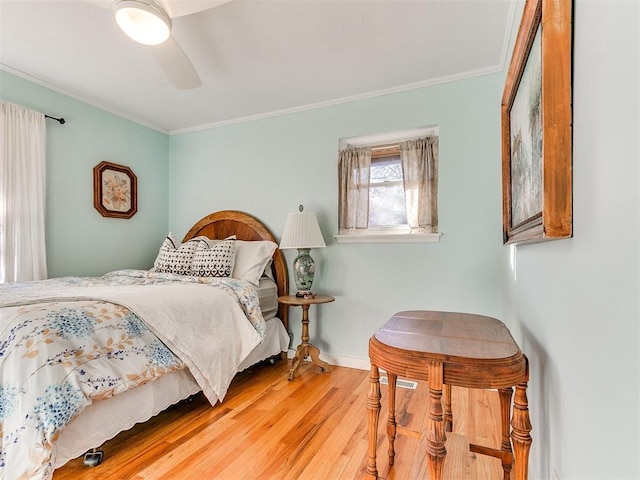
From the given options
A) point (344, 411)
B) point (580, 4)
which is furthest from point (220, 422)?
point (580, 4)

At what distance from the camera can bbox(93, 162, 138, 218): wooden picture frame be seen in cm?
307

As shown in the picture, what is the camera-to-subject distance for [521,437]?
3.21 ft

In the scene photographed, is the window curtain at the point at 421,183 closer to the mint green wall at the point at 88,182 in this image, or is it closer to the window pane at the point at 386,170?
the window pane at the point at 386,170

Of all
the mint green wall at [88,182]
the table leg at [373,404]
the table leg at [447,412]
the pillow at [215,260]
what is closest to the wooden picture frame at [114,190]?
the mint green wall at [88,182]

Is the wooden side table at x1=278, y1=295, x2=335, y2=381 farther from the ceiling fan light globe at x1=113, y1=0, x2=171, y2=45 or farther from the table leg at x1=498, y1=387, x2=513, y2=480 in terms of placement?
the ceiling fan light globe at x1=113, y1=0, x2=171, y2=45

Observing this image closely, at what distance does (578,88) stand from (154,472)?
204 cm

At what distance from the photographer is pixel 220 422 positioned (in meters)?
1.90

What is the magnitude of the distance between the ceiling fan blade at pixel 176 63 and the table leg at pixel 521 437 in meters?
2.08

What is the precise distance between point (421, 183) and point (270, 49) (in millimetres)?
1492

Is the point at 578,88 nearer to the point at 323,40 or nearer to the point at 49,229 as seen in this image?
the point at 323,40

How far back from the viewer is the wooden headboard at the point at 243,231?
10.0ft

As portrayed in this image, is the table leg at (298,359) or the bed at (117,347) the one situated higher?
the bed at (117,347)

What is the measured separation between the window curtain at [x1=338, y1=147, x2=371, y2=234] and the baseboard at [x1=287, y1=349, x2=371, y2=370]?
1.09m

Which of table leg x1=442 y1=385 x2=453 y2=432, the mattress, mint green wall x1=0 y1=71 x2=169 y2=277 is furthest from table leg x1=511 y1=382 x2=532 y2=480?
mint green wall x1=0 y1=71 x2=169 y2=277
